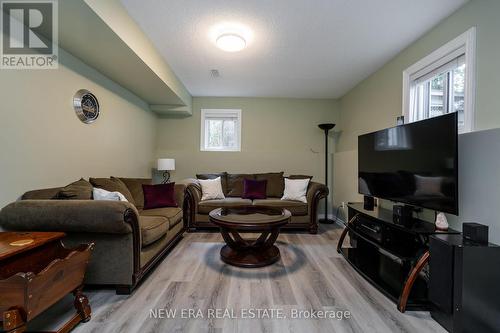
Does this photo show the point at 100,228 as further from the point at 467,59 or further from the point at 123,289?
the point at 467,59

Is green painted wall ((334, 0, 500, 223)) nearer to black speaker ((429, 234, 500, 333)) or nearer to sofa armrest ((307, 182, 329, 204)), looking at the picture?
sofa armrest ((307, 182, 329, 204))

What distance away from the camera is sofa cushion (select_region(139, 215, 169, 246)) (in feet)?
6.55

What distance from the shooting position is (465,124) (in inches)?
74.8

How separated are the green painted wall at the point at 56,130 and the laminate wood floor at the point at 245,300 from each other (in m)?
1.16

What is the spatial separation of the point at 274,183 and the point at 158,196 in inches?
79.3

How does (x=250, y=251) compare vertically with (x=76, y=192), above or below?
below

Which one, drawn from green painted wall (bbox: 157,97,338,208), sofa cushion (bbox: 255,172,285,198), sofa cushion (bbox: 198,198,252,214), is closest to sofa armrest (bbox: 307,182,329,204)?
sofa cushion (bbox: 255,172,285,198)

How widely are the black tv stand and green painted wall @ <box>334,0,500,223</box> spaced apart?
0.99m

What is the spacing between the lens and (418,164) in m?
1.97

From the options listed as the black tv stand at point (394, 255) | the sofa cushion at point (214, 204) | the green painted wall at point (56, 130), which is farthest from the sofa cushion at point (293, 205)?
the green painted wall at point (56, 130)

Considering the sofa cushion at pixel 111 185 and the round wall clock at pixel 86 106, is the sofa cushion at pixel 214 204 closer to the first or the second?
the sofa cushion at pixel 111 185

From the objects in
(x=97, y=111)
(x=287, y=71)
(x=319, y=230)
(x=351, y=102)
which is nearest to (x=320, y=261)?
(x=319, y=230)

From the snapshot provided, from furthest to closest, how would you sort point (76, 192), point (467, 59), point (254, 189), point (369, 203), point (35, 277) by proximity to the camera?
point (254, 189) < point (369, 203) < point (76, 192) < point (467, 59) < point (35, 277)

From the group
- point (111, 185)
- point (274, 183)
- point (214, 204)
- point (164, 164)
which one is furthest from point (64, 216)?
point (274, 183)
